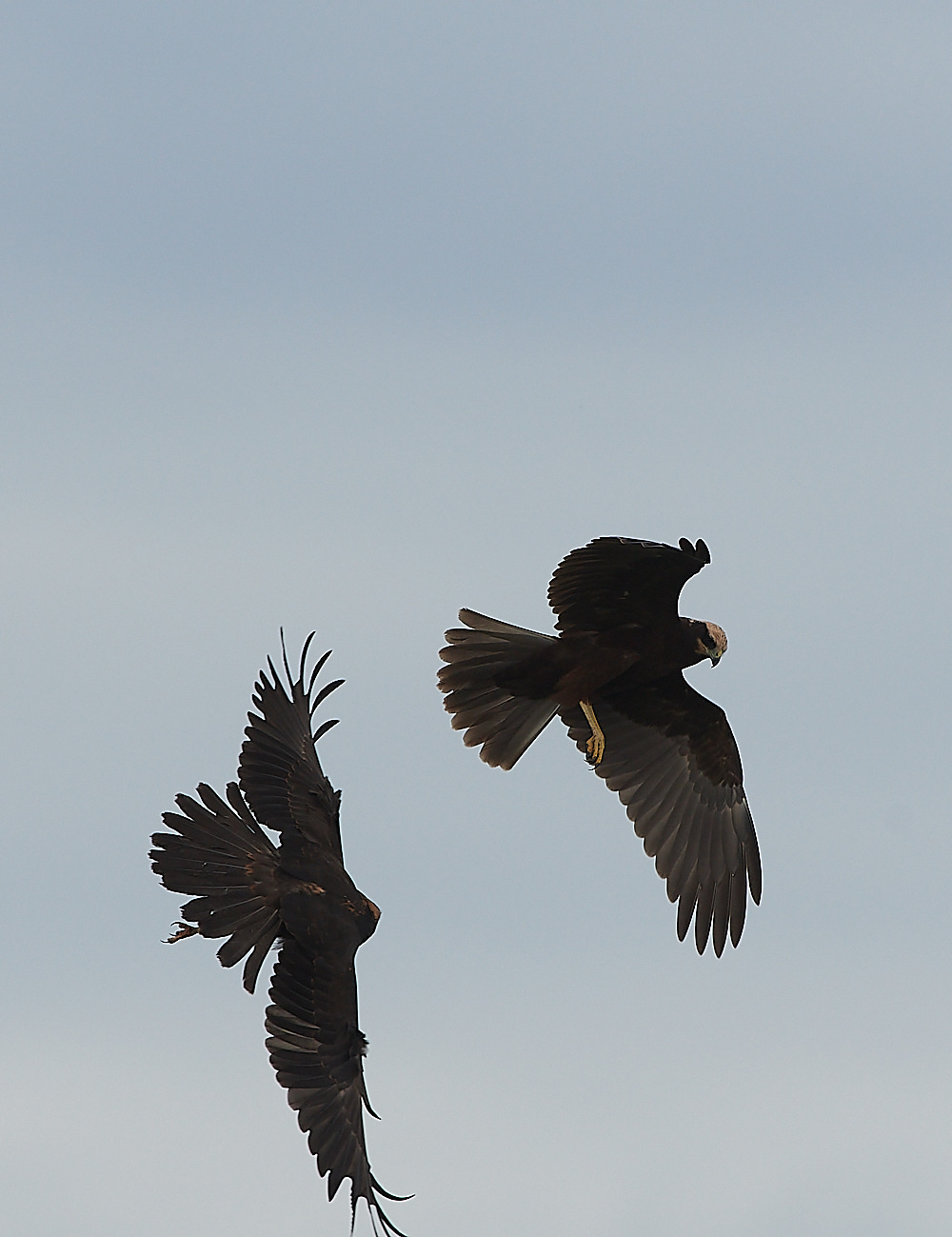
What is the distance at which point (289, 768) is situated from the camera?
13.2m

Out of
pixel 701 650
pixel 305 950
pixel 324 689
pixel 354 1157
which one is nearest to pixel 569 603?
pixel 701 650

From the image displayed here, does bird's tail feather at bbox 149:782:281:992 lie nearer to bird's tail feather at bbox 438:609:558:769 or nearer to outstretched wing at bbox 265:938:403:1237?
outstretched wing at bbox 265:938:403:1237

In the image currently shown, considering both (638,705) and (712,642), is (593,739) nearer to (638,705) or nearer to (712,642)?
(638,705)

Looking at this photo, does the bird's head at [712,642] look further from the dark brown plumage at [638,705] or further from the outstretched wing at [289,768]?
the outstretched wing at [289,768]

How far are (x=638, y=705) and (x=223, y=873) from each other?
136 inches

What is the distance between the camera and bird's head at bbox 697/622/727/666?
13344 millimetres

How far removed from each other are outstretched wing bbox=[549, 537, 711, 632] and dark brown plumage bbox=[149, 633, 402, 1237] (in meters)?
2.02

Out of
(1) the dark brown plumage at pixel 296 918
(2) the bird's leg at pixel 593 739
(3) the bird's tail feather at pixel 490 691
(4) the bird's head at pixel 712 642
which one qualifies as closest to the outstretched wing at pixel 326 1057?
(1) the dark brown plumage at pixel 296 918

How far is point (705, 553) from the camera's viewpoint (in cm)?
1263

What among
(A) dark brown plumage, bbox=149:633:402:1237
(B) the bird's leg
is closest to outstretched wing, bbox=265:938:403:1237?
(A) dark brown plumage, bbox=149:633:402:1237

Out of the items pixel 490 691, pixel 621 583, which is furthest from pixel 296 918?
pixel 621 583

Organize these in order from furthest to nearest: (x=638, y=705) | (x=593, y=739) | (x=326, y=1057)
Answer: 1. (x=638, y=705)
2. (x=593, y=739)
3. (x=326, y=1057)

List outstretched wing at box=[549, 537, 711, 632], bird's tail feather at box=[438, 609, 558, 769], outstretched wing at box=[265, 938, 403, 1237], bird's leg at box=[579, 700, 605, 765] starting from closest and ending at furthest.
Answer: outstretched wing at box=[265, 938, 403, 1237], outstretched wing at box=[549, 537, 711, 632], bird's tail feather at box=[438, 609, 558, 769], bird's leg at box=[579, 700, 605, 765]

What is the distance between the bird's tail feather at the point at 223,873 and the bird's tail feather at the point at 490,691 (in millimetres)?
1787
